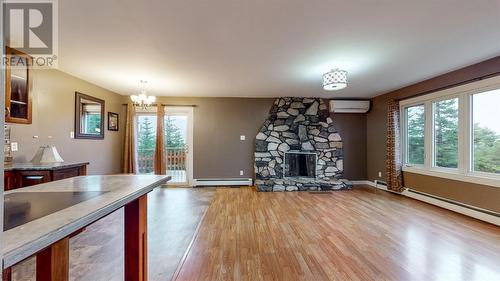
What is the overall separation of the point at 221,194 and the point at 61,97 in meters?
3.42

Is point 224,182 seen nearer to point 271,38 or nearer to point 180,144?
point 180,144

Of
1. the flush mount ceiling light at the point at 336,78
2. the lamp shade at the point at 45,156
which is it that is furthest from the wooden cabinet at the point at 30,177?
the flush mount ceiling light at the point at 336,78

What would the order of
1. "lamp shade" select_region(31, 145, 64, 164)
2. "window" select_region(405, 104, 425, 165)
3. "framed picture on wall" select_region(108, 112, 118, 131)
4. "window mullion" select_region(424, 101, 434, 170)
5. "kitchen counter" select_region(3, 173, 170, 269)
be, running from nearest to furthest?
1. "kitchen counter" select_region(3, 173, 170, 269)
2. "lamp shade" select_region(31, 145, 64, 164)
3. "window mullion" select_region(424, 101, 434, 170)
4. "window" select_region(405, 104, 425, 165)
5. "framed picture on wall" select_region(108, 112, 118, 131)

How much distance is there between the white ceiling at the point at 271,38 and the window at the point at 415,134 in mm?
870

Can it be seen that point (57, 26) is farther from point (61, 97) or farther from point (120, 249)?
point (120, 249)

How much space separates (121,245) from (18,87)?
233 centimetres

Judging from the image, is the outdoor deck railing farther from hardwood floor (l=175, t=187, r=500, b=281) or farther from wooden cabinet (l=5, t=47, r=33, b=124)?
wooden cabinet (l=5, t=47, r=33, b=124)

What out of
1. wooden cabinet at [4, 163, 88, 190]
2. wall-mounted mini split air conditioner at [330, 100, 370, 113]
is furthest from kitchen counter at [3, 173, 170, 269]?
wall-mounted mini split air conditioner at [330, 100, 370, 113]

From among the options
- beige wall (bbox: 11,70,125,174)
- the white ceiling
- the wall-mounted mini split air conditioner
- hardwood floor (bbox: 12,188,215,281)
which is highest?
the white ceiling

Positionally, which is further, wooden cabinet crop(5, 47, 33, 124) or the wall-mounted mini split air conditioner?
the wall-mounted mini split air conditioner

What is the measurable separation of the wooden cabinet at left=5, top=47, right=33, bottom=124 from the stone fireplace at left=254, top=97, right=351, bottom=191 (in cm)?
434

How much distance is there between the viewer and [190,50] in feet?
9.69

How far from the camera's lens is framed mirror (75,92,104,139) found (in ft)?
13.7

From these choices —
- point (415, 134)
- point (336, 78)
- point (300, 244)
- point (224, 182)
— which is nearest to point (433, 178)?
point (415, 134)
